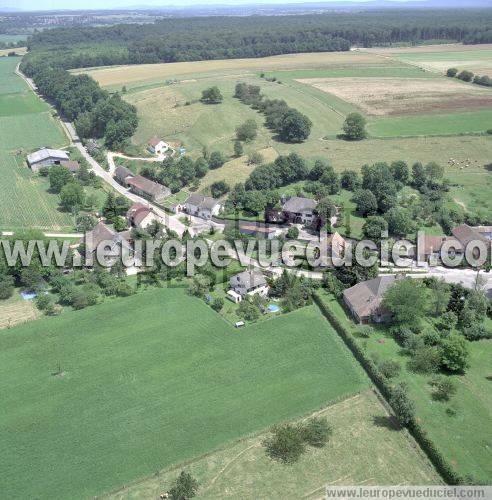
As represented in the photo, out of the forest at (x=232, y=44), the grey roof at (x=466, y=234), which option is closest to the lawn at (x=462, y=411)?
the grey roof at (x=466, y=234)

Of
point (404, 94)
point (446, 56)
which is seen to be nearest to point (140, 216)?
point (404, 94)

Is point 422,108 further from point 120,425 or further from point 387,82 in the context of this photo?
point 120,425

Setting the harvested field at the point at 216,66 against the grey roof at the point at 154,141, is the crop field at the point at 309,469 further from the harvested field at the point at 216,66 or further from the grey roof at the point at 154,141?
the harvested field at the point at 216,66

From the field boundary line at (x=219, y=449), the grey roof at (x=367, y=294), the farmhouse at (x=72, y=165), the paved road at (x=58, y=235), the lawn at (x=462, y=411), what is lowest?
the paved road at (x=58, y=235)

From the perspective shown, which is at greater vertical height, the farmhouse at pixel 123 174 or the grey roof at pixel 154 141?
the grey roof at pixel 154 141

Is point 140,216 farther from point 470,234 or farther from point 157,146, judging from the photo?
point 470,234

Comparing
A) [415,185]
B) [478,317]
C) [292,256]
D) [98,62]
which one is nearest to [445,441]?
[478,317]
